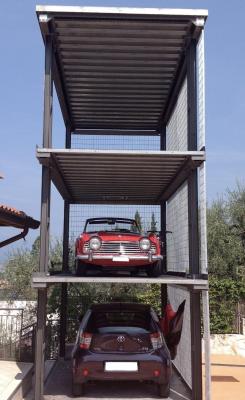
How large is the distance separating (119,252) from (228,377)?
15.7 ft

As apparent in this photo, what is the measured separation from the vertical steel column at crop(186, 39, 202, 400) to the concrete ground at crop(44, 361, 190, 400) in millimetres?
577

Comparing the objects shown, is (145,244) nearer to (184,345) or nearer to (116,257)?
(116,257)

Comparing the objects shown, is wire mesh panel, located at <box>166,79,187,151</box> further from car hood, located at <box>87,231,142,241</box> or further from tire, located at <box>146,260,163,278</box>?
tire, located at <box>146,260,163,278</box>

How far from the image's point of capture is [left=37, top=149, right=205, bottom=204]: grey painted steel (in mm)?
7523

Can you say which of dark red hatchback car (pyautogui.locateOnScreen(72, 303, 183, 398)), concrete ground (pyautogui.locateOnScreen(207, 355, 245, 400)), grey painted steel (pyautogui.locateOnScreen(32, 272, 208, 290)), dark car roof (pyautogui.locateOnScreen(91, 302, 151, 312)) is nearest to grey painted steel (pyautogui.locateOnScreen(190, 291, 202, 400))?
grey painted steel (pyautogui.locateOnScreen(32, 272, 208, 290))

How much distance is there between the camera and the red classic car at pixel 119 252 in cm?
789

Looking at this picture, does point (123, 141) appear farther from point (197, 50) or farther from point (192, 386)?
point (192, 386)

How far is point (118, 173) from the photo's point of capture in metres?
9.27

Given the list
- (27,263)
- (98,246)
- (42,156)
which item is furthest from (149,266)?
(27,263)

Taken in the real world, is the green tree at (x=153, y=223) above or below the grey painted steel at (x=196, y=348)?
above

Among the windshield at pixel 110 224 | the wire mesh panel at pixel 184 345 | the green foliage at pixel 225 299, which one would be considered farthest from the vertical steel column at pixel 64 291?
the green foliage at pixel 225 299

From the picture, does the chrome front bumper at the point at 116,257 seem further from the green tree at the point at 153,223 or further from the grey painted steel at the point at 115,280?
the green tree at the point at 153,223

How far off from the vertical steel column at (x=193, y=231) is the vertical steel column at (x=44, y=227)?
2.27 meters

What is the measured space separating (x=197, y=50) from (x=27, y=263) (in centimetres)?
1166
